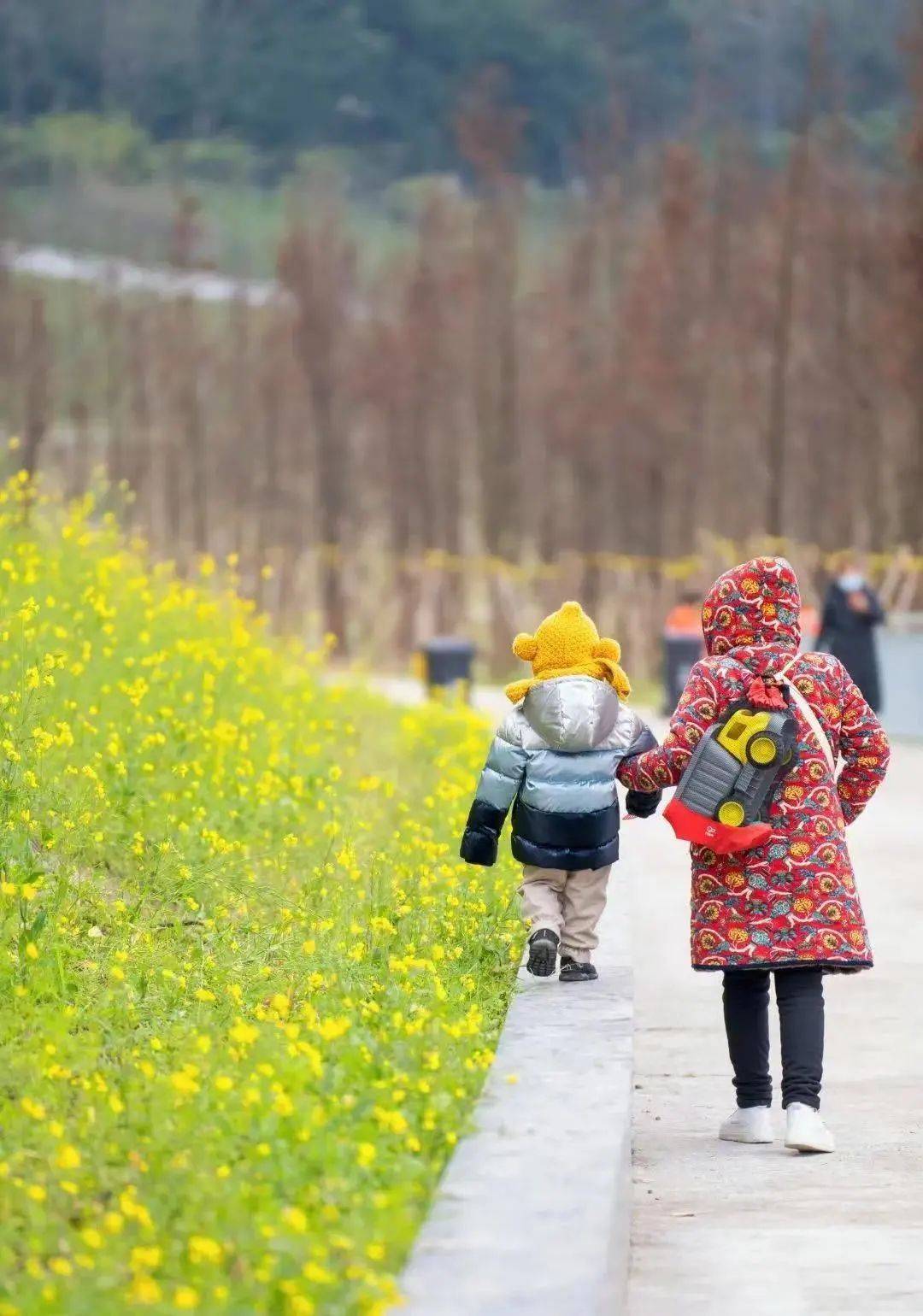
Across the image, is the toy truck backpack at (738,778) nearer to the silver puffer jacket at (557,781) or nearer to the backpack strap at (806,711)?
the backpack strap at (806,711)

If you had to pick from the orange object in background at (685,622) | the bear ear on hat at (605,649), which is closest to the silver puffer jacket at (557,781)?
the bear ear on hat at (605,649)

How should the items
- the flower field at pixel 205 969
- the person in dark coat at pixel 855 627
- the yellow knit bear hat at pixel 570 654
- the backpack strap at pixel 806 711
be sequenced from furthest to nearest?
the person in dark coat at pixel 855 627 < the yellow knit bear hat at pixel 570 654 < the backpack strap at pixel 806 711 < the flower field at pixel 205 969

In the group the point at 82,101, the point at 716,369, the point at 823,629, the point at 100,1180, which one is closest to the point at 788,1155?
the point at 100,1180

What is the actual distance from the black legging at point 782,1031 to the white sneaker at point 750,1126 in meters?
0.03

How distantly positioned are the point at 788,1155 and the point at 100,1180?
2.26 metres

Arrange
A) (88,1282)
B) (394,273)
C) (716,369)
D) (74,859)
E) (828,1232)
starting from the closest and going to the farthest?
(88,1282)
(828,1232)
(74,859)
(716,369)
(394,273)

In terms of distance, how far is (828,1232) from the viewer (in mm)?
5910

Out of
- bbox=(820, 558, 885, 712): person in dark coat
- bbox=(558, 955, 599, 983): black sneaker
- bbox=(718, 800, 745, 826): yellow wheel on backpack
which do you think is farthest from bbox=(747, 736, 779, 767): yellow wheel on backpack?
bbox=(820, 558, 885, 712): person in dark coat

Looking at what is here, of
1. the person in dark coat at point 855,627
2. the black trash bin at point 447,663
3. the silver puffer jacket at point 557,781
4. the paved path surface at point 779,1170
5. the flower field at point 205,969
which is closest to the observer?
the flower field at point 205,969

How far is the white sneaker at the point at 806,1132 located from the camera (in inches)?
263

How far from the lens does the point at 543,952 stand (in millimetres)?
→ 7473

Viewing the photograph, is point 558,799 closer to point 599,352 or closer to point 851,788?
point 851,788

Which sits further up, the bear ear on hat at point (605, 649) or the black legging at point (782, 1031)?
the bear ear on hat at point (605, 649)

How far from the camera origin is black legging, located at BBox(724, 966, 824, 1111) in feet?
22.0
